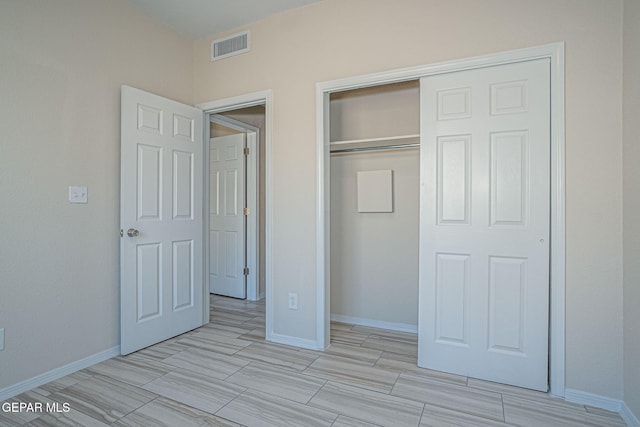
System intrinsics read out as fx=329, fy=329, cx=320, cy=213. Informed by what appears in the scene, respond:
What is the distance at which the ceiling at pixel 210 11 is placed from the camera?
2602 millimetres

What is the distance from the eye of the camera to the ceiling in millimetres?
2602

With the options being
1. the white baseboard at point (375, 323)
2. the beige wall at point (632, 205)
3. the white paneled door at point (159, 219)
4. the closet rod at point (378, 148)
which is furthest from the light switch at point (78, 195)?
the beige wall at point (632, 205)

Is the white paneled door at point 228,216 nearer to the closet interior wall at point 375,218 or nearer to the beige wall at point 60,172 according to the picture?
the closet interior wall at point 375,218

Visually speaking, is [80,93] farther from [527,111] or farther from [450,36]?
[527,111]

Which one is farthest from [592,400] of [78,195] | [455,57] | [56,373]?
[78,195]

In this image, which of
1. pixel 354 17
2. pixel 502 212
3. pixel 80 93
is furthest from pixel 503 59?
pixel 80 93

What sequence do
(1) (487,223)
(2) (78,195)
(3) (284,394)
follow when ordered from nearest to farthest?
(3) (284,394) → (1) (487,223) → (2) (78,195)

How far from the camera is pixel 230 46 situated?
299 cm

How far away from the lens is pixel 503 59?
2047 millimetres

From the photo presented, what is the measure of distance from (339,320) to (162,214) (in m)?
1.94

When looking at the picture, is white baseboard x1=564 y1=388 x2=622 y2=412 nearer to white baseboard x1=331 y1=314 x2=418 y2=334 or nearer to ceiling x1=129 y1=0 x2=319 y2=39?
white baseboard x1=331 y1=314 x2=418 y2=334

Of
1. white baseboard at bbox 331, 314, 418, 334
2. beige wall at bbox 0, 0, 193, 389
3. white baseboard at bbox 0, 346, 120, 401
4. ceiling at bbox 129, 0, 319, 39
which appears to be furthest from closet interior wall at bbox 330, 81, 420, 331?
white baseboard at bbox 0, 346, 120, 401

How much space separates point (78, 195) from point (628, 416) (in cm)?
353

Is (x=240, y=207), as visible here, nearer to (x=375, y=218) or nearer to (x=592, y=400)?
(x=375, y=218)
